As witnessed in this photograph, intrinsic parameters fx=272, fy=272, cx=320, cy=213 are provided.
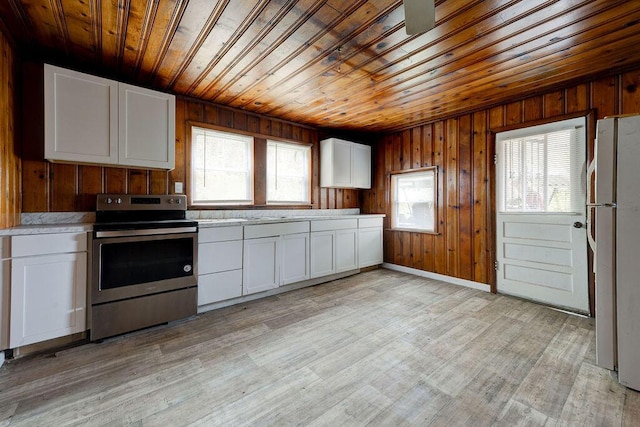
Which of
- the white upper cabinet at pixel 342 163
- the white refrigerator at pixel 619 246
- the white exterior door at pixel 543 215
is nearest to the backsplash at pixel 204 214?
the white upper cabinet at pixel 342 163

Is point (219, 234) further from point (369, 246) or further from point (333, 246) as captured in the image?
point (369, 246)

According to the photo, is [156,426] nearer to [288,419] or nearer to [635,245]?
[288,419]

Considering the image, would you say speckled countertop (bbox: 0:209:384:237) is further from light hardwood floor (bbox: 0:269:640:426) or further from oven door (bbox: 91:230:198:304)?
light hardwood floor (bbox: 0:269:640:426)

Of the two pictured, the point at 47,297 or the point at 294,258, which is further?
the point at 294,258

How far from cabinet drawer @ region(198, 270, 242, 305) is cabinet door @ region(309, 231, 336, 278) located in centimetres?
110

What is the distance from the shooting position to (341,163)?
4.60 meters

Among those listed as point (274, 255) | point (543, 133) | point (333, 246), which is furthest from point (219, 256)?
point (543, 133)

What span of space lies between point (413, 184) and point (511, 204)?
1494 mm

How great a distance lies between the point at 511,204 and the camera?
3.43m

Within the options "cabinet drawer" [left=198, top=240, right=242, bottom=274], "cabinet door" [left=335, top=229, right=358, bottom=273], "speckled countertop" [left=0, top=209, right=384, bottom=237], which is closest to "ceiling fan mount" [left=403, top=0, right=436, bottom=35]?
"speckled countertop" [left=0, top=209, right=384, bottom=237]

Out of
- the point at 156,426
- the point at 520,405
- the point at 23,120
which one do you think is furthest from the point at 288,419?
the point at 23,120

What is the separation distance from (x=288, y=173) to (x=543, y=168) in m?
3.33

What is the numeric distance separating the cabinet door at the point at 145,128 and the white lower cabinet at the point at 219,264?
0.88 meters

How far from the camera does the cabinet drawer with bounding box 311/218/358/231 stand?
3861mm
